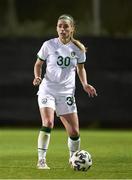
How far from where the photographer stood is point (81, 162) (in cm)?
1192

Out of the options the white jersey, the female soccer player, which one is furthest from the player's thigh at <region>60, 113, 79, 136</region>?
the white jersey

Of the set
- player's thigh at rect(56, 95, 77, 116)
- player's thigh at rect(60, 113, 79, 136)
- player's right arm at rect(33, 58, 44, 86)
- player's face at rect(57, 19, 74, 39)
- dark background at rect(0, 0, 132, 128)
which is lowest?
dark background at rect(0, 0, 132, 128)

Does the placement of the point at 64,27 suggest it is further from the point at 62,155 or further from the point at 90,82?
the point at 90,82

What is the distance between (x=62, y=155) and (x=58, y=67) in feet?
9.91

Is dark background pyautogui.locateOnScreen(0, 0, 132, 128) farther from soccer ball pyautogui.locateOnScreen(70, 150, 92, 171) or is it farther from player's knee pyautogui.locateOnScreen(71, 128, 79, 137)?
soccer ball pyautogui.locateOnScreen(70, 150, 92, 171)

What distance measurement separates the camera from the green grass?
1148 cm

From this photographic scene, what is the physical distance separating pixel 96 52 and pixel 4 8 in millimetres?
13520

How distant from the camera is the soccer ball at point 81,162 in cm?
1191

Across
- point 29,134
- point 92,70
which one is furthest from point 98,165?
point 92,70

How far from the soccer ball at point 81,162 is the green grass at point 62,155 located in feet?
0.31

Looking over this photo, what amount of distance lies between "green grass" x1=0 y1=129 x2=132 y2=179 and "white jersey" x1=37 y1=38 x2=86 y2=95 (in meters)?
1.12

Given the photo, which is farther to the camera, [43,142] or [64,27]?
[64,27]

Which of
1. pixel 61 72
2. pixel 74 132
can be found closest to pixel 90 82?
pixel 74 132

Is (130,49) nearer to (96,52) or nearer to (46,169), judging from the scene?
(96,52)
